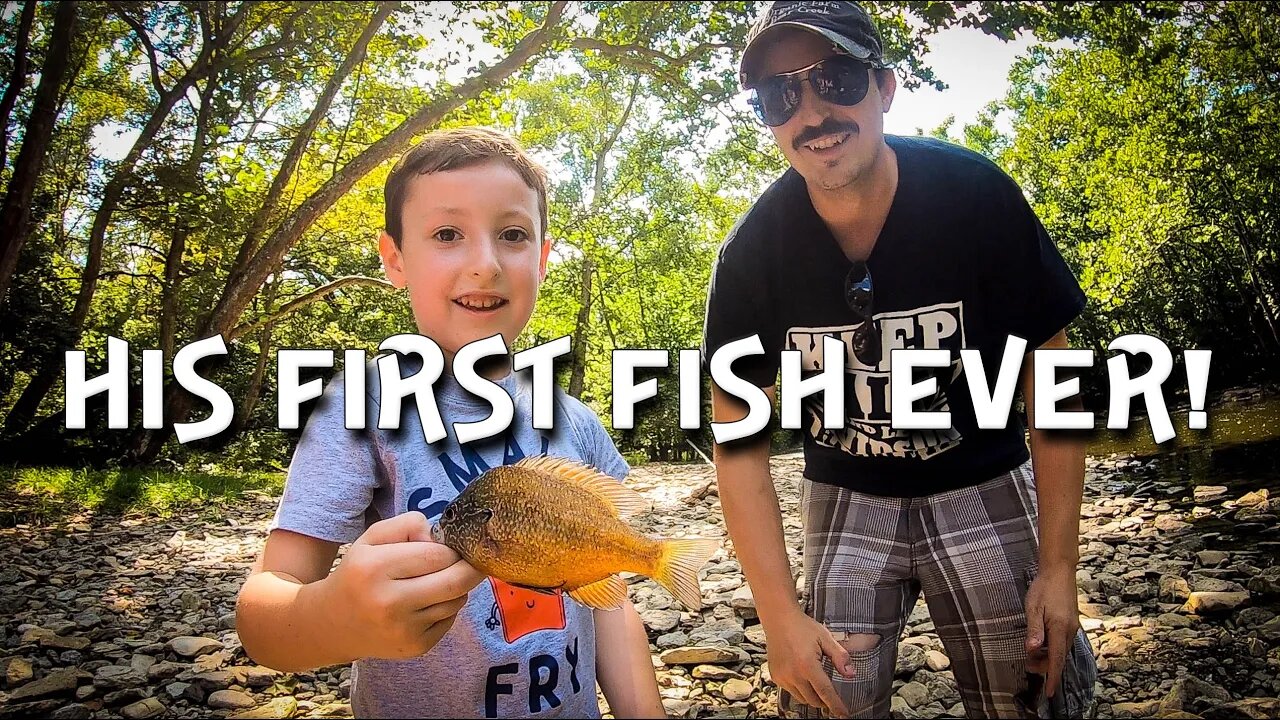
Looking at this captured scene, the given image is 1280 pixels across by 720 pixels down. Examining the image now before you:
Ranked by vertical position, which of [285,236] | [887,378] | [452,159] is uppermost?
[285,236]

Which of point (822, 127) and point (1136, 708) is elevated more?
point (822, 127)

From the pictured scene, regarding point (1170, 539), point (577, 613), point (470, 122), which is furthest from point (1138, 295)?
point (577, 613)

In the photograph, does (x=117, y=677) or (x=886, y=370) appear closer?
(x=886, y=370)

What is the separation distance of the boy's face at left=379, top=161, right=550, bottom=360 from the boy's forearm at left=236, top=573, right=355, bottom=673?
0.35 m

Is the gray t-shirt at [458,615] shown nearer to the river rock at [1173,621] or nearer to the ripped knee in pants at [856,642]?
the ripped knee in pants at [856,642]

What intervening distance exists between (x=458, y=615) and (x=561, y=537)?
36 cm

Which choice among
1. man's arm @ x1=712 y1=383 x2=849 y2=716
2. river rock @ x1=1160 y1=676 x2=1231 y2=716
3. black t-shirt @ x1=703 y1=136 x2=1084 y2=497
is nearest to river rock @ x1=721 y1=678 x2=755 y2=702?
man's arm @ x1=712 y1=383 x2=849 y2=716

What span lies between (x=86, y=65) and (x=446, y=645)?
554 cm

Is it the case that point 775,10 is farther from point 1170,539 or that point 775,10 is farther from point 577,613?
point 1170,539

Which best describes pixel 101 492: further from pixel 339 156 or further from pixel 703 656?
pixel 703 656

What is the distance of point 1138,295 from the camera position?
24.0 ft

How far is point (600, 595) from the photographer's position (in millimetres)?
659

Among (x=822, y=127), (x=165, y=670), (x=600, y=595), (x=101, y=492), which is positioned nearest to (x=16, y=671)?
(x=165, y=670)

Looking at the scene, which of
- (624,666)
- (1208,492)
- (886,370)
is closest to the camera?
(624,666)
